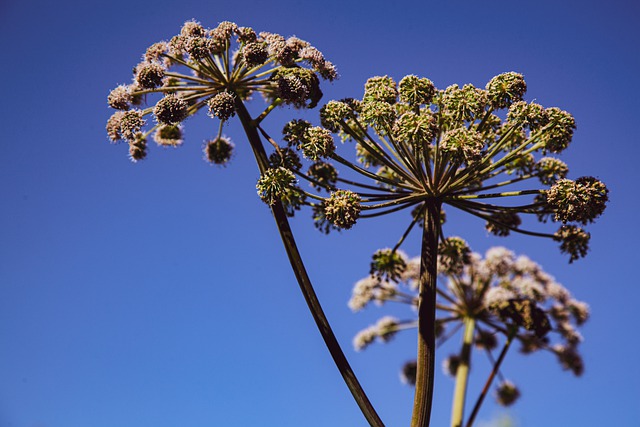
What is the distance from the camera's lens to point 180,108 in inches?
230

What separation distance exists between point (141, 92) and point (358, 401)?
12.8 ft

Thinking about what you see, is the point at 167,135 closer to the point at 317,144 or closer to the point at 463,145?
the point at 317,144

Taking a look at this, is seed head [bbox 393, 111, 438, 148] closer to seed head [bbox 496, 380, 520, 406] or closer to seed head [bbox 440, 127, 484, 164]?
seed head [bbox 440, 127, 484, 164]

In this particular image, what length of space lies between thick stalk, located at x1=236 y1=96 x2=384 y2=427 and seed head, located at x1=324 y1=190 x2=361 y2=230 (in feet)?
1.51

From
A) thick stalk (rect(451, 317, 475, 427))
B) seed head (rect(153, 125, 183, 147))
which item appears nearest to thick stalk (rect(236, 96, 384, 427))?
seed head (rect(153, 125, 183, 147))

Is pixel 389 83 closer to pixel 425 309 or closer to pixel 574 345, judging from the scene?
pixel 425 309

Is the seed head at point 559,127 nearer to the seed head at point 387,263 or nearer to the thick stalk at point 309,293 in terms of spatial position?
the seed head at point 387,263

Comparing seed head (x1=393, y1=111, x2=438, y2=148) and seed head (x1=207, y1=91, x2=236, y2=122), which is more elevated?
seed head (x1=207, y1=91, x2=236, y2=122)

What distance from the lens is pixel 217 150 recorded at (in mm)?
6871

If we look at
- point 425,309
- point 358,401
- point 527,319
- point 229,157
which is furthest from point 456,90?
point 527,319


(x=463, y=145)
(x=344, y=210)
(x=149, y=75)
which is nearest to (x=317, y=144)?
(x=344, y=210)

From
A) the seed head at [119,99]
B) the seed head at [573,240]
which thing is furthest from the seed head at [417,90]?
the seed head at [119,99]

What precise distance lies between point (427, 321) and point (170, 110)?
128 inches

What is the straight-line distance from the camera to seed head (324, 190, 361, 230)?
554 centimetres
